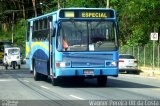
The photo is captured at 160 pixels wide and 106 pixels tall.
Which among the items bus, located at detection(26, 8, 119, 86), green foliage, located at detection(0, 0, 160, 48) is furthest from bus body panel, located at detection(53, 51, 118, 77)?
green foliage, located at detection(0, 0, 160, 48)

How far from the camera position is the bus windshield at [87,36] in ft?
76.3

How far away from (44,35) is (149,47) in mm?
21291

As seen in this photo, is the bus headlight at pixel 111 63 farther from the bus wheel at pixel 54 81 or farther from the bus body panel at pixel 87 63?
the bus wheel at pixel 54 81

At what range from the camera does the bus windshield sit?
23.2 meters

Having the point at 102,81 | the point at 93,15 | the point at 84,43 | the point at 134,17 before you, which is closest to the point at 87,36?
the point at 84,43

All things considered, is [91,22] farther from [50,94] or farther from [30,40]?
[30,40]

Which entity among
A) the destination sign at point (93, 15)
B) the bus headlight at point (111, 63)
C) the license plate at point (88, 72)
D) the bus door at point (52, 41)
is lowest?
the license plate at point (88, 72)

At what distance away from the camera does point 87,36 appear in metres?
23.4

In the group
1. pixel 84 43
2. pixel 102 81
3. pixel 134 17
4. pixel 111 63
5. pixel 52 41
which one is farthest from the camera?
pixel 134 17

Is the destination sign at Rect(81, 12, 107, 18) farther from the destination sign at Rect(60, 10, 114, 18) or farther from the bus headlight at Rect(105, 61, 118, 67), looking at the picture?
the bus headlight at Rect(105, 61, 118, 67)

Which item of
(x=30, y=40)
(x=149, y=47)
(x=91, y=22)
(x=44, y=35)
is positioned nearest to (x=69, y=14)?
(x=91, y=22)

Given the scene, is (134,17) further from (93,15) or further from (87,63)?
(87,63)

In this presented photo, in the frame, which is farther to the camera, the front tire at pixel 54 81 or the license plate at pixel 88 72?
the front tire at pixel 54 81

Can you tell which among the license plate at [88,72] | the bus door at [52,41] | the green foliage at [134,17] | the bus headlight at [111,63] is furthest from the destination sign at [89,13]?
the green foliage at [134,17]
